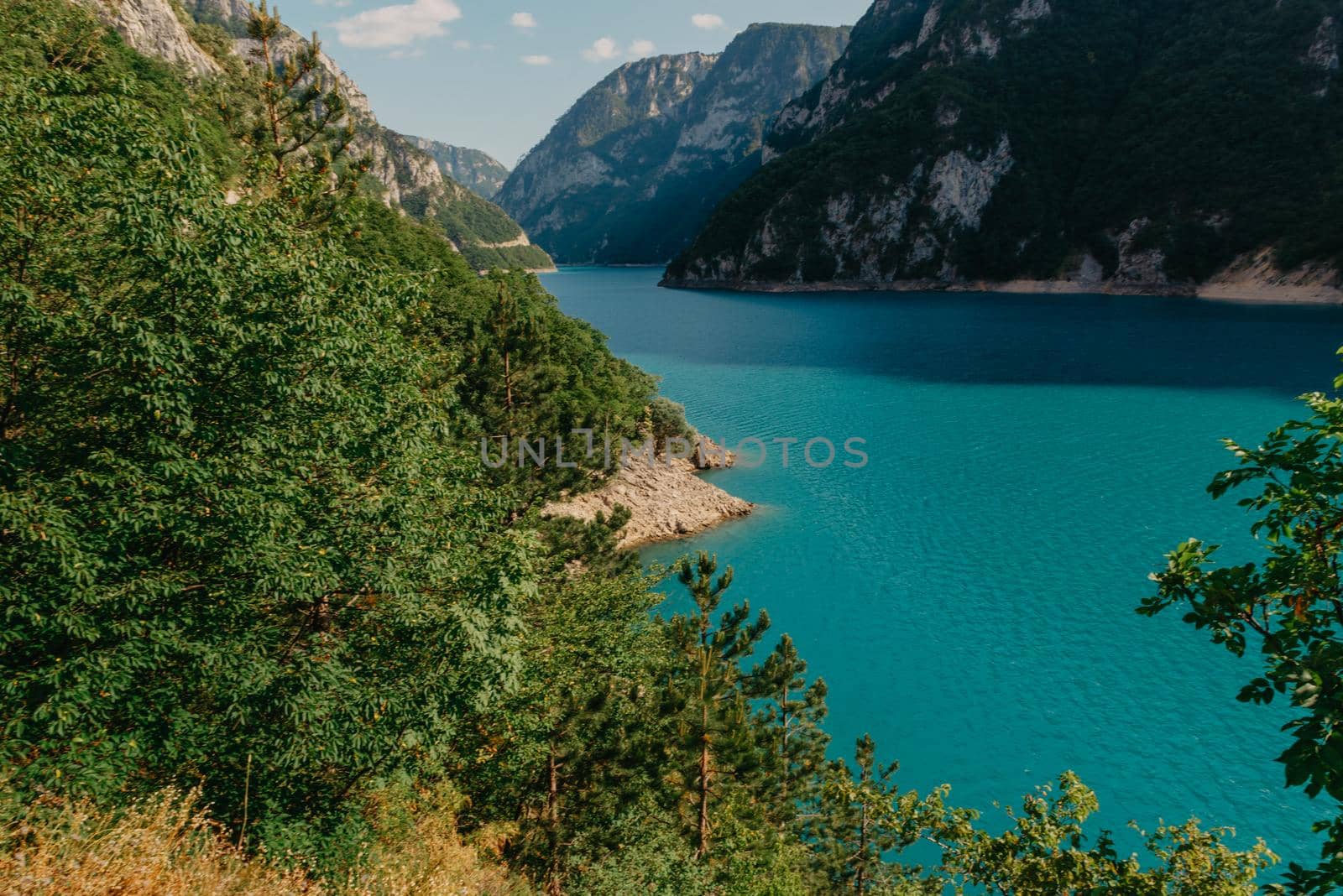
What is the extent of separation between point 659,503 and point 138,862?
37.6 meters

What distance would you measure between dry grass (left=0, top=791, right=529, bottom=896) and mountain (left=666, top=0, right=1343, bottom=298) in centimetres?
16685

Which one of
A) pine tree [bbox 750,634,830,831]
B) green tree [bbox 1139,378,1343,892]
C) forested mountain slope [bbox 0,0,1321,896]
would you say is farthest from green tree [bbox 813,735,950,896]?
green tree [bbox 1139,378,1343,892]

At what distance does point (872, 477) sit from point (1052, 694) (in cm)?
2540

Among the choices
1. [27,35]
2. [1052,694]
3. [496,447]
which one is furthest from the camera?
[1052,694]

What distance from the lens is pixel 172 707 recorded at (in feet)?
30.7

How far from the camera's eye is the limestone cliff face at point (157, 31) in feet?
176

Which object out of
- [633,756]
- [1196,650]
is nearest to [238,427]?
[633,756]

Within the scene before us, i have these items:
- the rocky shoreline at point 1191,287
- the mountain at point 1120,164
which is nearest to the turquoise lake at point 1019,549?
the rocky shoreline at point 1191,287

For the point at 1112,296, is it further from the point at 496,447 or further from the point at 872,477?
the point at 496,447

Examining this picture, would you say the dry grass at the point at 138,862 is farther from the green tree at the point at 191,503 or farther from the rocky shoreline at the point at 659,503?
the rocky shoreline at the point at 659,503

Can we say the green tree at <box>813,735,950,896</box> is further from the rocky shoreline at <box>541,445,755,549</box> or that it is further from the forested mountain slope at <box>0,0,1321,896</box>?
the rocky shoreline at <box>541,445,755,549</box>

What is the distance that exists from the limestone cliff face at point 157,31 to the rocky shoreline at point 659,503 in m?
47.3

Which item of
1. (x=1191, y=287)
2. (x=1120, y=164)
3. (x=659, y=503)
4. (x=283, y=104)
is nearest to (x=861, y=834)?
(x=659, y=503)

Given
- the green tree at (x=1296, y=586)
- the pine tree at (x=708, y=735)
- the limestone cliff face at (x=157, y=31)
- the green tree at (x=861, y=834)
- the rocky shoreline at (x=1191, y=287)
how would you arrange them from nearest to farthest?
the green tree at (x=1296, y=586)
the pine tree at (x=708, y=735)
the green tree at (x=861, y=834)
the limestone cliff face at (x=157, y=31)
the rocky shoreline at (x=1191, y=287)
